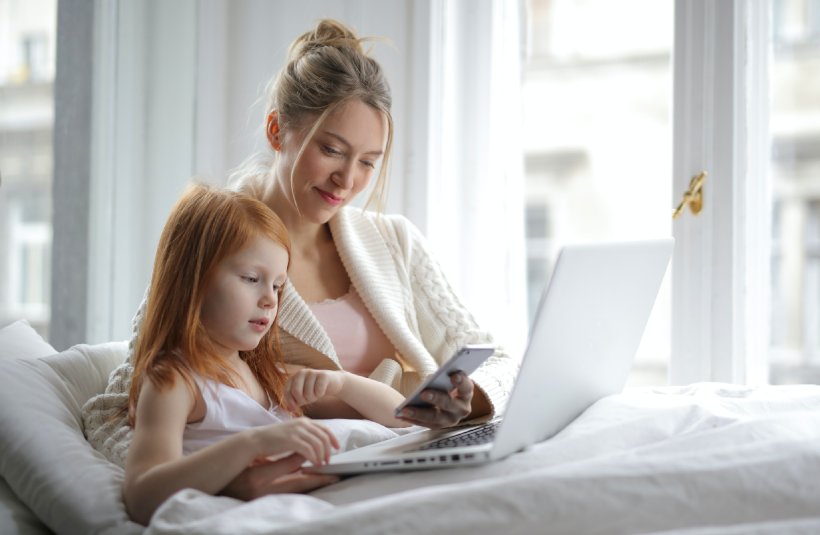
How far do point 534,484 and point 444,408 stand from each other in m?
0.37

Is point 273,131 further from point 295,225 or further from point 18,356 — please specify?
point 18,356

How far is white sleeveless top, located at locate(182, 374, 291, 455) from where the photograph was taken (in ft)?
3.65

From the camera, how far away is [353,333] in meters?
1.62

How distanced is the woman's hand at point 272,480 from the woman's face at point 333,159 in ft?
2.11

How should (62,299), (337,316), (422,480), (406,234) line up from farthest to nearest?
1. (62,299)
2. (406,234)
3. (337,316)
4. (422,480)

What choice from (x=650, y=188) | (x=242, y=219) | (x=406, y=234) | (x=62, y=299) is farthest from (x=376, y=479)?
(x=650, y=188)

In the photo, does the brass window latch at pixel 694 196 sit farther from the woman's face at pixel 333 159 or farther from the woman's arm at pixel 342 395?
the woman's arm at pixel 342 395

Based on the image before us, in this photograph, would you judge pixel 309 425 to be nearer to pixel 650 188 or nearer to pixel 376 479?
pixel 376 479

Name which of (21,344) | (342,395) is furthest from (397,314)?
(21,344)

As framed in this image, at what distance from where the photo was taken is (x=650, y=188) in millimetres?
3754

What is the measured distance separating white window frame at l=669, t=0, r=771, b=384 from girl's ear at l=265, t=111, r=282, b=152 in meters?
1.00

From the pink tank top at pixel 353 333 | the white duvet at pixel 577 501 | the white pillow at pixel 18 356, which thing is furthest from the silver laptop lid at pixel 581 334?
the white pillow at pixel 18 356

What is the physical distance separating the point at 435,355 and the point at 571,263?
0.74 metres

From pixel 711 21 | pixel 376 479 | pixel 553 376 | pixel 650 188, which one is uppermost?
pixel 711 21
